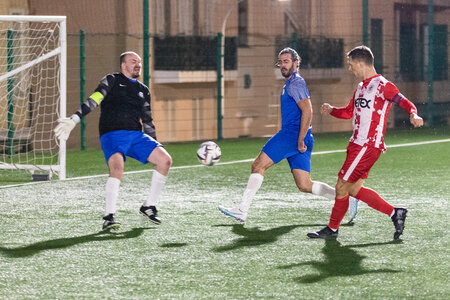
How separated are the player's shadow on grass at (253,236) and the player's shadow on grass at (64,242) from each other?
883mm

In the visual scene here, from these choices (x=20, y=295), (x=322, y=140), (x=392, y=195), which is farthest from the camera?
(x=322, y=140)

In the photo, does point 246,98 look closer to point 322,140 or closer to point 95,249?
point 322,140

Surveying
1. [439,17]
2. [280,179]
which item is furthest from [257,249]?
[439,17]

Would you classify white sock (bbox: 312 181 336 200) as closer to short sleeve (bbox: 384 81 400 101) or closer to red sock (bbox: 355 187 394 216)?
red sock (bbox: 355 187 394 216)

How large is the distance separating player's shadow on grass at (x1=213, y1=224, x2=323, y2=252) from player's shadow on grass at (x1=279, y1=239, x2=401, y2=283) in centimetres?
59

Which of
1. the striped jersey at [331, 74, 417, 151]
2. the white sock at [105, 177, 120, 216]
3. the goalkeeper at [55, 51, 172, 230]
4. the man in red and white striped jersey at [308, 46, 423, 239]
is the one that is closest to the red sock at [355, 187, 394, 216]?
the man in red and white striped jersey at [308, 46, 423, 239]

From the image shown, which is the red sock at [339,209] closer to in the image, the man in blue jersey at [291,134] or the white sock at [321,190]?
the man in blue jersey at [291,134]

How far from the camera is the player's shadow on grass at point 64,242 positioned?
7391mm

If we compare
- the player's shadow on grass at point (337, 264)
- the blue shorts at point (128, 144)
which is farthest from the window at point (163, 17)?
the player's shadow on grass at point (337, 264)

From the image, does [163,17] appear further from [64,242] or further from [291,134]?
[64,242]

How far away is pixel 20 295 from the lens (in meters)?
5.89

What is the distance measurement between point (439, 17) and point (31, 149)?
13.3 metres

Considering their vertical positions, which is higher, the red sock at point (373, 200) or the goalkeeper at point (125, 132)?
the goalkeeper at point (125, 132)

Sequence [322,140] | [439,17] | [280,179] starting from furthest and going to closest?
[439,17], [322,140], [280,179]
